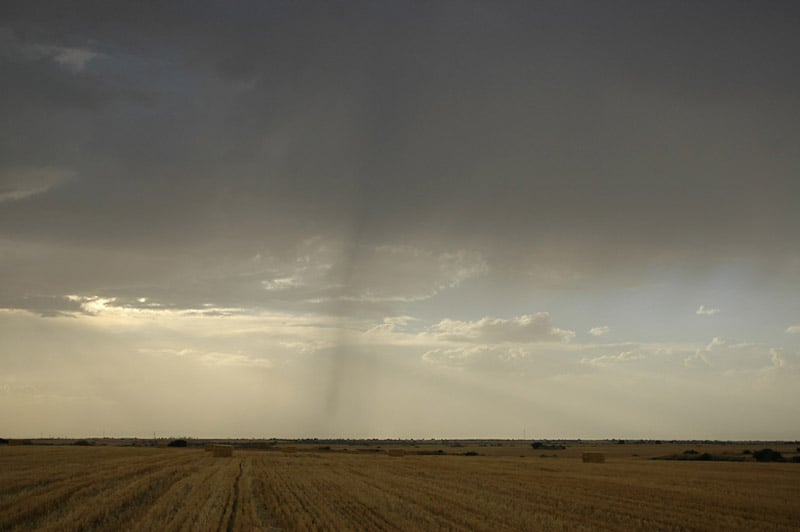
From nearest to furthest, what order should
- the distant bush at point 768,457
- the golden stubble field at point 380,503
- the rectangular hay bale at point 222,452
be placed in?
the golden stubble field at point 380,503, the rectangular hay bale at point 222,452, the distant bush at point 768,457

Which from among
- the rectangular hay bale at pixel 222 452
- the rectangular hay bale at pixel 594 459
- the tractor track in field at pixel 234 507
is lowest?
the tractor track in field at pixel 234 507

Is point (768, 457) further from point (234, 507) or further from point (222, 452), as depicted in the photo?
point (234, 507)

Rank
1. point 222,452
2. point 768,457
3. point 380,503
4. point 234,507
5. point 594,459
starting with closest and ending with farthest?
point 234,507, point 380,503, point 594,459, point 222,452, point 768,457

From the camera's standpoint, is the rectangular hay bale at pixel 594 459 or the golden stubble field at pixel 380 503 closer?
the golden stubble field at pixel 380 503

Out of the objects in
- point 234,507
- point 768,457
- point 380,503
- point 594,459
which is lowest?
point 234,507

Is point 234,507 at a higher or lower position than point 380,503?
lower

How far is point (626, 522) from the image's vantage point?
20.3 meters

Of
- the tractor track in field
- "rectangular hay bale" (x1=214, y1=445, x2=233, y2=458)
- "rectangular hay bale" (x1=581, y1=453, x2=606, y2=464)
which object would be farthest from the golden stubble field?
→ "rectangular hay bale" (x1=214, y1=445, x2=233, y2=458)

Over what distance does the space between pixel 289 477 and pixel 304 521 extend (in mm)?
19478

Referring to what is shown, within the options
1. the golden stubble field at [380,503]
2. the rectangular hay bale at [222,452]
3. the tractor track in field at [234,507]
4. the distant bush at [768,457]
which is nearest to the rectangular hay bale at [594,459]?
the distant bush at [768,457]

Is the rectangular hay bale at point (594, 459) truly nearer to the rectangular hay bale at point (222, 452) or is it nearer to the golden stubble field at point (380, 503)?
the golden stubble field at point (380, 503)

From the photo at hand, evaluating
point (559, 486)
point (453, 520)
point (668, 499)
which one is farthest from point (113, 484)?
point (668, 499)

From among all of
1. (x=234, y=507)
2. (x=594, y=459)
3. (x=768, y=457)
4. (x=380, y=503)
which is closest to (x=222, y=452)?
(x=594, y=459)

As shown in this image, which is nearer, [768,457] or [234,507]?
[234,507]
